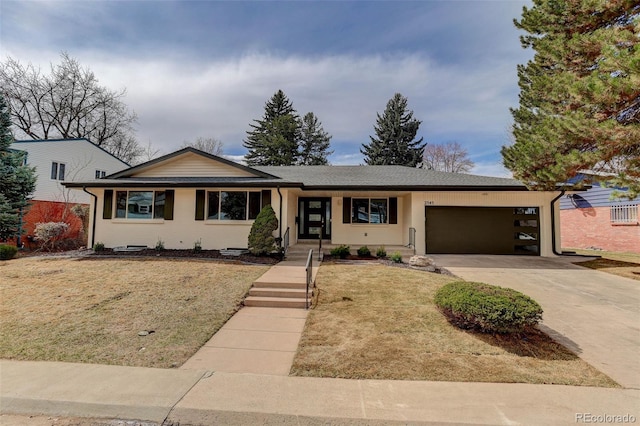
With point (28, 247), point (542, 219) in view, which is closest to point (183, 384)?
point (542, 219)

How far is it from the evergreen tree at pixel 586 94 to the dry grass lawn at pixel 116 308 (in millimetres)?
8575

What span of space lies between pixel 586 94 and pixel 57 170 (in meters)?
24.4

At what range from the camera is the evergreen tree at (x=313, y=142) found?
34.0 meters

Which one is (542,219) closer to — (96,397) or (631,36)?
(631,36)

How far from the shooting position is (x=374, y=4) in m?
8.47

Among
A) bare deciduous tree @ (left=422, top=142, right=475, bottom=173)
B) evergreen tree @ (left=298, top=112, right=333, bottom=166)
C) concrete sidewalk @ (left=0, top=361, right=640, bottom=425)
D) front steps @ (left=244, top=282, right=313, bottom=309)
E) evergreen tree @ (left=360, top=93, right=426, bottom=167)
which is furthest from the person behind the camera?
evergreen tree @ (left=298, top=112, right=333, bottom=166)

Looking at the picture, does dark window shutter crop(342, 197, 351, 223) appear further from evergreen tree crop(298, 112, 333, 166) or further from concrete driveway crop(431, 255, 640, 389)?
evergreen tree crop(298, 112, 333, 166)

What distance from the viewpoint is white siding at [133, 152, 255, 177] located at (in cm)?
1193

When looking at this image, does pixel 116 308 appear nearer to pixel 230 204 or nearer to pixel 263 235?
pixel 263 235

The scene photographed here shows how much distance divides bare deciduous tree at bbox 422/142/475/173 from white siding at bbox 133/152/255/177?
2747 centimetres

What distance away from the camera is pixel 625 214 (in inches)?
581

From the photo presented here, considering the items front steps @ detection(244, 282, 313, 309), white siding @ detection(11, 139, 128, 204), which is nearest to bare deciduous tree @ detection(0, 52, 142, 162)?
white siding @ detection(11, 139, 128, 204)

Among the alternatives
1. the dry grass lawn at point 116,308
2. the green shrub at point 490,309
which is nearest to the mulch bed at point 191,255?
the dry grass lawn at point 116,308

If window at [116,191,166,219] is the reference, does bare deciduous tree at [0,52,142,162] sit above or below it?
above
